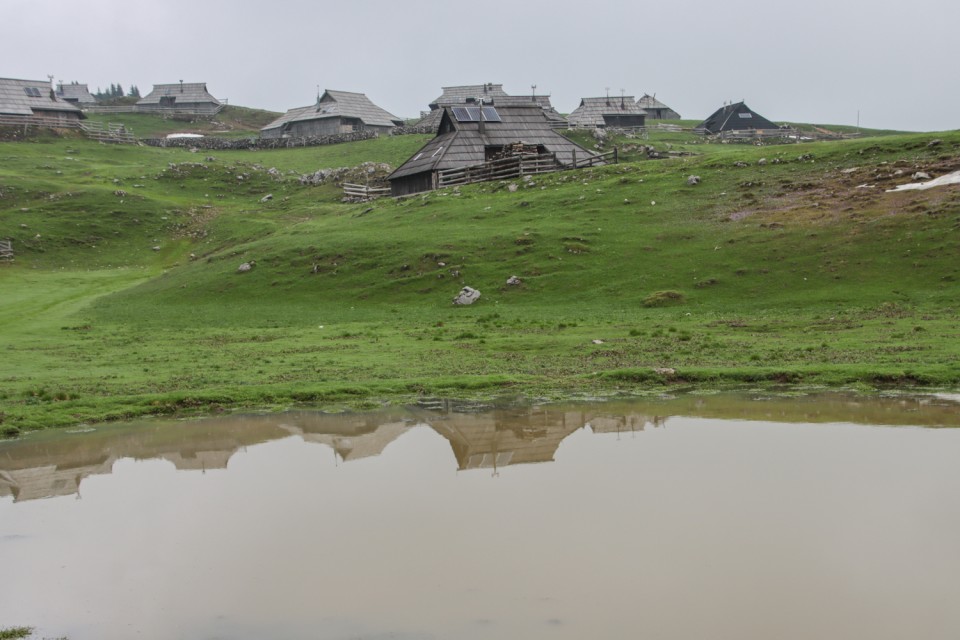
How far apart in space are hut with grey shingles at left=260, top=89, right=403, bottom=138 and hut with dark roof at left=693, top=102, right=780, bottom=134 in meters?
41.6

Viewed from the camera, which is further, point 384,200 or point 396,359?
point 384,200

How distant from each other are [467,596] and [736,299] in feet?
86.1

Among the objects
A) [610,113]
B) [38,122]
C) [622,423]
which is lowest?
[622,423]

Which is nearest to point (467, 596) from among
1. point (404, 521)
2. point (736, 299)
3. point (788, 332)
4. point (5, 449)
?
point (404, 521)

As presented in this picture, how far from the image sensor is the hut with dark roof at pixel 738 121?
110 metres

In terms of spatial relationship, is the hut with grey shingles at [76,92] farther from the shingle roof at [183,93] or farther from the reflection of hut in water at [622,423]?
the reflection of hut in water at [622,423]

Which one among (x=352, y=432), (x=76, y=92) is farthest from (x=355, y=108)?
(x=352, y=432)

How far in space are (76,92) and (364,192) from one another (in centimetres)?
10183

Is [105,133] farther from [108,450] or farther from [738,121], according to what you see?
[108,450]

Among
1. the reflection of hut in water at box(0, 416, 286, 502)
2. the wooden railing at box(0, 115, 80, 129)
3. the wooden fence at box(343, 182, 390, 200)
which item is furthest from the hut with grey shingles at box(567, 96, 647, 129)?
the reflection of hut in water at box(0, 416, 286, 502)

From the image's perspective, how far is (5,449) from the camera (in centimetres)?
1914

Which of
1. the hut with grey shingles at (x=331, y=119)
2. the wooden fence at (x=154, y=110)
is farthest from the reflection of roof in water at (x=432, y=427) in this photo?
the wooden fence at (x=154, y=110)

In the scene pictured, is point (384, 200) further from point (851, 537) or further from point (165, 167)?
point (851, 537)

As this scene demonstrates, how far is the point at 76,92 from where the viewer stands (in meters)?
149
